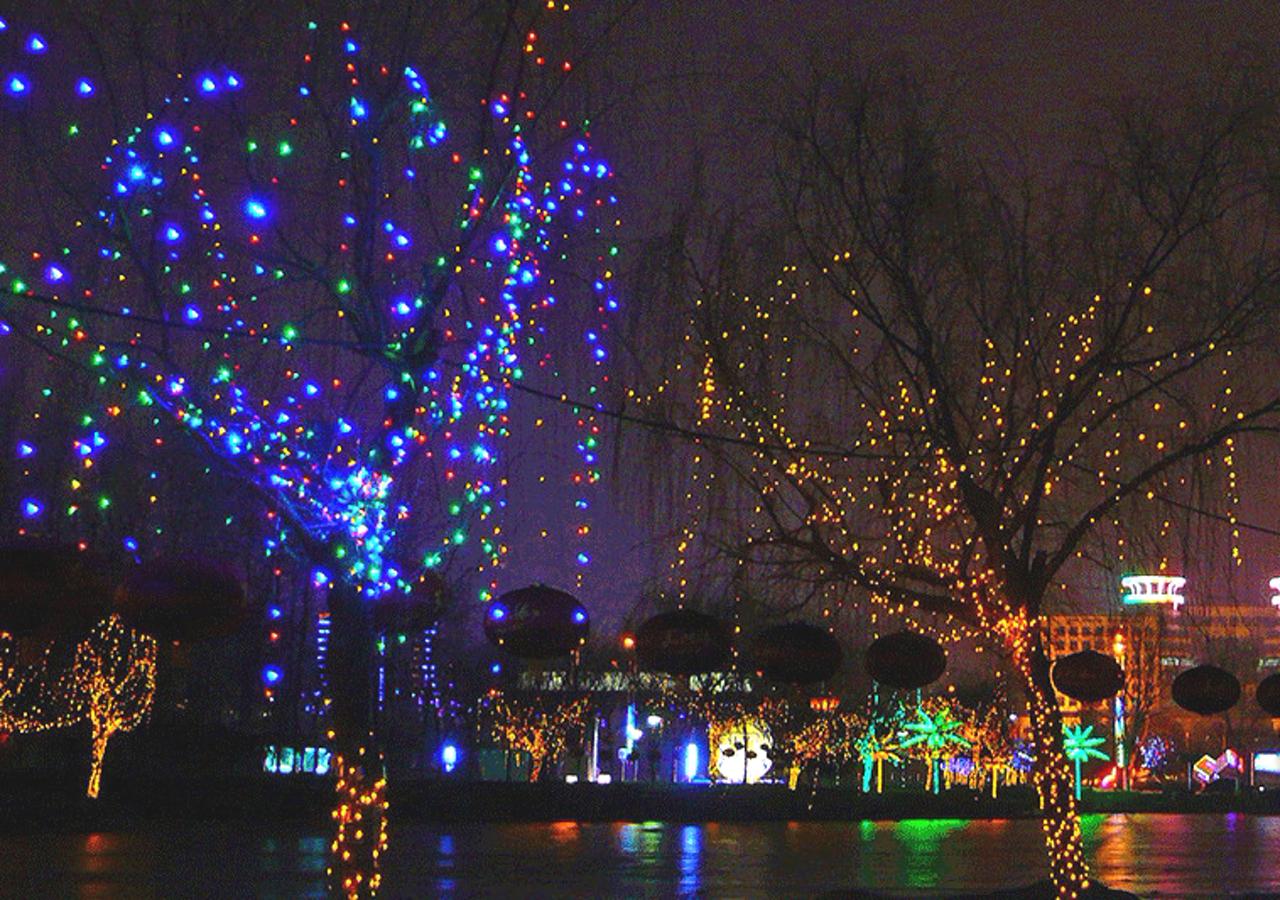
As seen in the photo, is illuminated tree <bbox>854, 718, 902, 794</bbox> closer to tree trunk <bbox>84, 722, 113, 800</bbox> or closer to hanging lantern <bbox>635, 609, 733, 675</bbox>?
tree trunk <bbox>84, 722, 113, 800</bbox>

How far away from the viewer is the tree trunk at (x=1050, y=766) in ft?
44.2

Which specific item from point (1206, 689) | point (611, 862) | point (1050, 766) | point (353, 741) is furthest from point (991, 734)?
point (353, 741)

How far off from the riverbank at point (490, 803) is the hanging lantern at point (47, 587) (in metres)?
20.5

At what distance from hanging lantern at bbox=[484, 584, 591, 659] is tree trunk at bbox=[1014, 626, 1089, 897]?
16.0 feet

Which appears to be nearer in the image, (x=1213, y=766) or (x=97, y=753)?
(x=97, y=753)

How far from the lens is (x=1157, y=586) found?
14.3 metres

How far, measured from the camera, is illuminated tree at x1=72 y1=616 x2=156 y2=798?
3547cm

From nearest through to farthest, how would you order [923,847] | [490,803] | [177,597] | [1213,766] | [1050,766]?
[177,597] < [1050,766] < [923,847] < [490,803] < [1213,766]

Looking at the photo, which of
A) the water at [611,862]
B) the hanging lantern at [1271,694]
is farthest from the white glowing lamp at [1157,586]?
the water at [611,862]

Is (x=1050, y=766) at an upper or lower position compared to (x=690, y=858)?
upper

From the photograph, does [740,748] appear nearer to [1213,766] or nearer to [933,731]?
[933,731]

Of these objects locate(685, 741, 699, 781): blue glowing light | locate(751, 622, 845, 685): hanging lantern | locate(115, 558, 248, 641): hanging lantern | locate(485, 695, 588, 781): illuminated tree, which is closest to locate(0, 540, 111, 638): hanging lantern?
locate(115, 558, 248, 641): hanging lantern

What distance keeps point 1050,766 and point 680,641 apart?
4110 millimetres

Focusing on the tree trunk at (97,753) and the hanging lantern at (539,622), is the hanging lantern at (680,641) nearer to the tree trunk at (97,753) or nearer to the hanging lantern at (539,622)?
the hanging lantern at (539,622)
